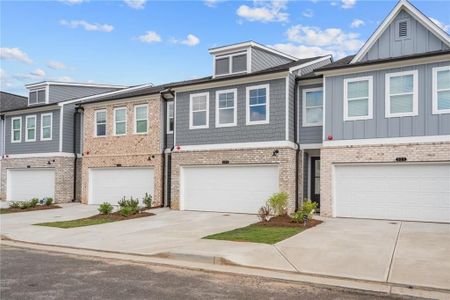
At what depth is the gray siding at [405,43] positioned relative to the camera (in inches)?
588

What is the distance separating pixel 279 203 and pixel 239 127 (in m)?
4.26

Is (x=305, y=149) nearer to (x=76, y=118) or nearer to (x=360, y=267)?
(x=360, y=267)

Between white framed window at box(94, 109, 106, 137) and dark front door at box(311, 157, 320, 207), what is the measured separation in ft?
37.3

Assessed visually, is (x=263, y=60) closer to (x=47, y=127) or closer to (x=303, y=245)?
(x=303, y=245)

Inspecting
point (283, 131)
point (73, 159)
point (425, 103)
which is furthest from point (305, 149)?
point (73, 159)

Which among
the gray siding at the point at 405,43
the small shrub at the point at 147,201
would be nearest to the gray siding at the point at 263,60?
the gray siding at the point at 405,43

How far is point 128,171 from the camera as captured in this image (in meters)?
21.8

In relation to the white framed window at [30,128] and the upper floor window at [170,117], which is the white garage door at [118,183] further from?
the white framed window at [30,128]

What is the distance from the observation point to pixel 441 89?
46.2 ft

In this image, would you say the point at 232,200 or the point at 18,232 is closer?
the point at 18,232

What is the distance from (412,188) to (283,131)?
5.11 metres

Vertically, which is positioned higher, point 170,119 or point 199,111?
point 199,111

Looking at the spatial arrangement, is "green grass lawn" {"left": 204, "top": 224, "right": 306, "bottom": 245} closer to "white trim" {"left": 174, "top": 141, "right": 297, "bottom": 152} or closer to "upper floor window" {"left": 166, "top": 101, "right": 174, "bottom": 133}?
"white trim" {"left": 174, "top": 141, "right": 297, "bottom": 152}

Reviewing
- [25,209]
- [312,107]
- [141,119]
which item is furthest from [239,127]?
[25,209]
